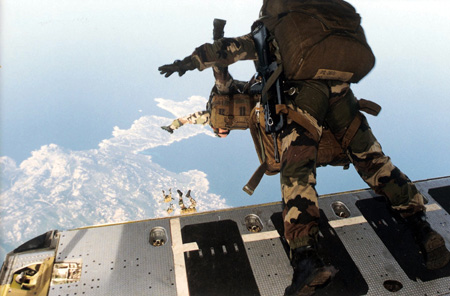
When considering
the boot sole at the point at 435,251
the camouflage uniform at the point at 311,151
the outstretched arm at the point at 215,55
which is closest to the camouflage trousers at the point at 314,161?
the camouflage uniform at the point at 311,151

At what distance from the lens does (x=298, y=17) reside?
9.42ft

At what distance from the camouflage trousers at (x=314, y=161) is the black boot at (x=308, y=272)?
0.09 metres

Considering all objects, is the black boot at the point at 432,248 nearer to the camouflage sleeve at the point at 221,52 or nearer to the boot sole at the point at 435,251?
the boot sole at the point at 435,251

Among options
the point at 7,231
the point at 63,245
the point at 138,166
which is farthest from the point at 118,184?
the point at 63,245

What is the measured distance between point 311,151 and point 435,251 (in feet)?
5.06

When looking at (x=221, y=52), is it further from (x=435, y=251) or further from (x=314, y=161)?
(x=435, y=251)

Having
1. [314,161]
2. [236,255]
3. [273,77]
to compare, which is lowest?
[236,255]

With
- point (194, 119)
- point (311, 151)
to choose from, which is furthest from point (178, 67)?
point (194, 119)

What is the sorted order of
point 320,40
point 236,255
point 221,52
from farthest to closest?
point 221,52
point 236,255
point 320,40

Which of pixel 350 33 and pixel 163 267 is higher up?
pixel 350 33

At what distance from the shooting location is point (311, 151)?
8.97ft

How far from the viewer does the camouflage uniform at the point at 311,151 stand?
8.24 ft

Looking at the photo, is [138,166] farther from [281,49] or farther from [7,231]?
[281,49]

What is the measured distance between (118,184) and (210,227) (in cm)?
8798
